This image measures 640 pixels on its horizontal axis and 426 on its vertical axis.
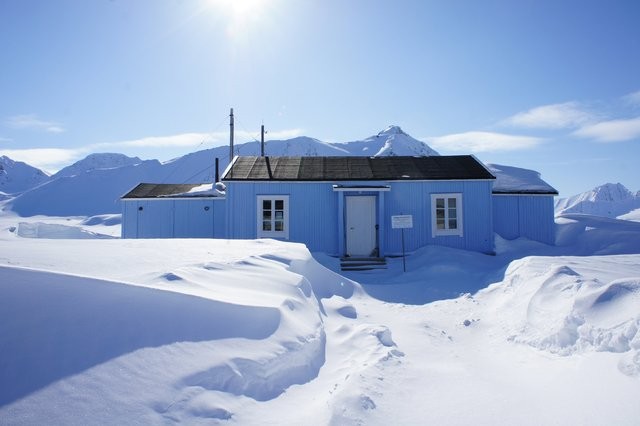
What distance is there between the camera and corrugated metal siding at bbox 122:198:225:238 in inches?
674

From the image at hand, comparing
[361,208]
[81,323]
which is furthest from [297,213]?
[81,323]

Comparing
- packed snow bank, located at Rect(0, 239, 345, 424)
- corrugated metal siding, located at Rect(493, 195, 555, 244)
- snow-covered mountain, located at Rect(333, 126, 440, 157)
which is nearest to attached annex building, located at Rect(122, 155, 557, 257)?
corrugated metal siding, located at Rect(493, 195, 555, 244)

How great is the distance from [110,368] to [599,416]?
357 centimetres

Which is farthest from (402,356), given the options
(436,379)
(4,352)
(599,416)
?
(4,352)

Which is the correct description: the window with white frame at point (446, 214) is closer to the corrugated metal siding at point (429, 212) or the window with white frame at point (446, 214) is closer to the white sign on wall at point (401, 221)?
the corrugated metal siding at point (429, 212)

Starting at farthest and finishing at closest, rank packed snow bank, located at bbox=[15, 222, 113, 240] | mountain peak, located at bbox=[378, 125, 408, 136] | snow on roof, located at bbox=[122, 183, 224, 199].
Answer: mountain peak, located at bbox=[378, 125, 408, 136] < packed snow bank, located at bbox=[15, 222, 113, 240] < snow on roof, located at bbox=[122, 183, 224, 199]

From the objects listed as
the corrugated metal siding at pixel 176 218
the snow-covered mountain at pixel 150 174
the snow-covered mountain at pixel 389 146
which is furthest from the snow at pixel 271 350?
the snow-covered mountain at pixel 389 146

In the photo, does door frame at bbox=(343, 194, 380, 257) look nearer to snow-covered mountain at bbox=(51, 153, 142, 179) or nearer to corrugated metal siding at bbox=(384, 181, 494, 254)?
corrugated metal siding at bbox=(384, 181, 494, 254)

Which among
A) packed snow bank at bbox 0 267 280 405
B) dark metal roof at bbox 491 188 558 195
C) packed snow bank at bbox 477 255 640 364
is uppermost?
dark metal roof at bbox 491 188 558 195

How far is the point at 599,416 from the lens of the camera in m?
3.09

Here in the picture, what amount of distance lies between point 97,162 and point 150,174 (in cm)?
8315

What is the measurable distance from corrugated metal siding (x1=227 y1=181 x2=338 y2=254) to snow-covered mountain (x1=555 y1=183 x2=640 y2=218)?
118 m

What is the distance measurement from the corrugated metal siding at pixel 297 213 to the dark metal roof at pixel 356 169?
39 centimetres

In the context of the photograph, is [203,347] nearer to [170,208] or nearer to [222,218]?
[222,218]
